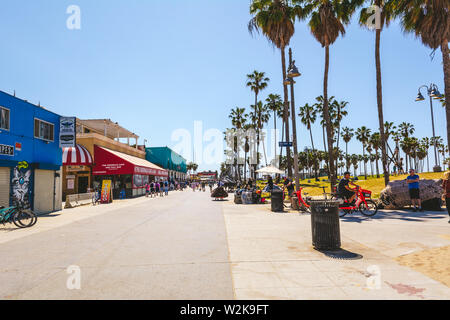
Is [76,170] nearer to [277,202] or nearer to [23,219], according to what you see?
[23,219]

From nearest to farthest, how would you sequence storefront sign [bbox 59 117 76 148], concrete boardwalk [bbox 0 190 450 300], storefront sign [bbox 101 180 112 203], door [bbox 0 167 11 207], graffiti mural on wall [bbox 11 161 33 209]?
concrete boardwalk [bbox 0 190 450 300] → door [bbox 0 167 11 207] → graffiti mural on wall [bbox 11 161 33 209] → storefront sign [bbox 59 117 76 148] → storefront sign [bbox 101 180 112 203]

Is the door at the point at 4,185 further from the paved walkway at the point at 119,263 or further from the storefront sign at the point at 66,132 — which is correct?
the paved walkway at the point at 119,263

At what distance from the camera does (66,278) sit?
4.49 meters

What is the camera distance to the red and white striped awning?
22859mm

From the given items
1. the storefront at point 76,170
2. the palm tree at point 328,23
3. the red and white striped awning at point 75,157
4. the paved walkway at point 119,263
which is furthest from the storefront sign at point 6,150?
the palm tree at point 328,23

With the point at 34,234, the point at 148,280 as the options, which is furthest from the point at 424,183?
the point at 34,234

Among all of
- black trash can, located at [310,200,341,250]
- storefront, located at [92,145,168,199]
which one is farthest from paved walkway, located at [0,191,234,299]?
storefront, located at [92,145,168,199]

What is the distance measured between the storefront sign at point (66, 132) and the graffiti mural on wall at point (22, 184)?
107 inches

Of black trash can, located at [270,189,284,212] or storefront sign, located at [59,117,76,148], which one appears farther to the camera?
storefront sign, located at [59,117,76,148]

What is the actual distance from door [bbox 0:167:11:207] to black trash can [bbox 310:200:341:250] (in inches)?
541

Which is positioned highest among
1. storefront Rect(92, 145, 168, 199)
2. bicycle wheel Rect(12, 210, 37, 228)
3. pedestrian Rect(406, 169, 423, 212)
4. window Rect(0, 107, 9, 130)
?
window Rect(0, 107, 9, 130)

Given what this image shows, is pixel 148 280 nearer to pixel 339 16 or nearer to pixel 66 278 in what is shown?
pixel 66 278

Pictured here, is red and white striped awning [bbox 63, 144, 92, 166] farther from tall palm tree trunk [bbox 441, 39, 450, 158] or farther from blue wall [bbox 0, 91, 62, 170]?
tall palm tree trunk [bbox 441, 39, 450, 158]

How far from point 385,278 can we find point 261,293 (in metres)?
2.06
